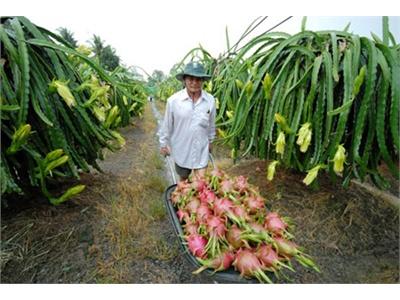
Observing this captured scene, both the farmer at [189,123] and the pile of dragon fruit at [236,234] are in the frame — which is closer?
the pile of dragon fruit at [236,234]

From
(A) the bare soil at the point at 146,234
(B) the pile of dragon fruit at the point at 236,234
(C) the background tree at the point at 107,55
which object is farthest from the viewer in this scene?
(C) the background tree at the point at 107,55

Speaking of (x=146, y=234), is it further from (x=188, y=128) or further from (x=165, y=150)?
(x=188, y=128)

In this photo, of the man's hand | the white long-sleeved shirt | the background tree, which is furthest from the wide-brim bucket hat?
the background tree

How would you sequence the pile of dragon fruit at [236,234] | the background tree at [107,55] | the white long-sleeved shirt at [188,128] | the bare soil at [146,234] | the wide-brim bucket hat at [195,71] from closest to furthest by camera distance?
the pile of dragon fruit at [236,234]
the bare soil at [146,234]
the wide-brim bucket hat at [195,71]
the white long-sleeved shirt at [188,128]
the background tree at [107,55]

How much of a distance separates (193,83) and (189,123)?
0.22 m

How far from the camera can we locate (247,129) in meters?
1.99

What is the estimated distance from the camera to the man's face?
1.66 metres

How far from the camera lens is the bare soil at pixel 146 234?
124cm

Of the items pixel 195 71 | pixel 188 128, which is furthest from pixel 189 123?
pixel 195 71

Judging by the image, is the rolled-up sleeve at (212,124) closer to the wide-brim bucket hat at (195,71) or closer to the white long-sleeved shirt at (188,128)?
the white long-sleeved shirt at (188,128)

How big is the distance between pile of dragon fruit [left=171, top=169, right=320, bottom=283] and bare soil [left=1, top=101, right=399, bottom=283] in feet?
0.57

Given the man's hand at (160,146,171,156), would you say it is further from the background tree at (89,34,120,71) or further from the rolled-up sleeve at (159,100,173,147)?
the background tree at (89,34,120,71)

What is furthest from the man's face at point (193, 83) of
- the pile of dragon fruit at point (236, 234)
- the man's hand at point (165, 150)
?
the pile of dragon fruit at point (236, 234)

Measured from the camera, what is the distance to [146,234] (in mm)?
1506
